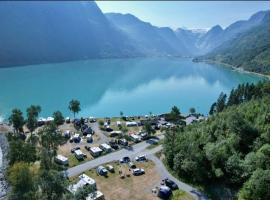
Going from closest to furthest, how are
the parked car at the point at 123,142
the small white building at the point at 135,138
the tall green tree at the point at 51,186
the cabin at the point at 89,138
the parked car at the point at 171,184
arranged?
the tall green tree at the point at 51,186
the parked car at the point at 171,184
the parked car at the point at 123,142
the cabin at the point at 89,138
the small white building at the point at 135,138

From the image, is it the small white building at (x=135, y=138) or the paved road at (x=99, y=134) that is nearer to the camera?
the small white building at (x=135, y=138)

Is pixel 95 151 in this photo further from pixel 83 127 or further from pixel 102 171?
pixel 83 127

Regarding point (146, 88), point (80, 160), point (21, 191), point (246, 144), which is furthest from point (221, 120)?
point (146, 88)

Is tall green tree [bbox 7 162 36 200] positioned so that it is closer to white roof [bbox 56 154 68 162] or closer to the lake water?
white roof [bbox 56 154 68 162]

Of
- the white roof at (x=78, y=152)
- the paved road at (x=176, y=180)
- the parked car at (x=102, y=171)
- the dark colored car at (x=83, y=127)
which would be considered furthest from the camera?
the dark colored car at (x=83, y=127)

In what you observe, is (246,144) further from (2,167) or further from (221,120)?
(2,167)

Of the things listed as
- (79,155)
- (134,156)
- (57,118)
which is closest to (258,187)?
(134,156)

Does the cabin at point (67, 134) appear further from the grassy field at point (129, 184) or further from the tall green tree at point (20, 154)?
the grassy field at point (129, 184)

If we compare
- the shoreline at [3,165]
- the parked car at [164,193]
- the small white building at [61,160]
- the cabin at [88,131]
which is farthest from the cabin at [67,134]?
the parked car at [164,193]

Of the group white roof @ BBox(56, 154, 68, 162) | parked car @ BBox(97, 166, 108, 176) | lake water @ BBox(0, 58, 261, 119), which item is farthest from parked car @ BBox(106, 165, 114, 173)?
lake water @ BBox(0, 58, 261, 119)
